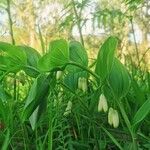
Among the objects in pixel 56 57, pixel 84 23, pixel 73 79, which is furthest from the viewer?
pixel 84 23

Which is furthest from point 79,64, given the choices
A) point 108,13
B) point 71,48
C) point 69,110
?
point 108,13

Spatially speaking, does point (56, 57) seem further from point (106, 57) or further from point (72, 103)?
point (72, 103)

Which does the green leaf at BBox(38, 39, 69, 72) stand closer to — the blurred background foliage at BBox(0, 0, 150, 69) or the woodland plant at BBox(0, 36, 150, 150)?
the woodland plant at BBox(0, 36, 150, 150)

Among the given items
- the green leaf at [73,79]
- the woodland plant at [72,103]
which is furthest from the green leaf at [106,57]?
the green leaf at [73,79]

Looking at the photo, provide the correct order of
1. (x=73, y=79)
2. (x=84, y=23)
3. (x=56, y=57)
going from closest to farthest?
(x=56, y=57)
(x=73, y=79)
(x=84, y=23)

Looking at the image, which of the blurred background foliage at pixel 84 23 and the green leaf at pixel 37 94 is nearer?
the green leaf at pixel 37 94

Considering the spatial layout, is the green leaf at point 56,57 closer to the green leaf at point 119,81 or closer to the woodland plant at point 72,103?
the woodland plant at point 72,103

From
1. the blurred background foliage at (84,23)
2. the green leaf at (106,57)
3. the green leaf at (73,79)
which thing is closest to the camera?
the green leaf at (106,57)

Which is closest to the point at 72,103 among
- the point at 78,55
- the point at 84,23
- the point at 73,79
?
the point at 73,79
